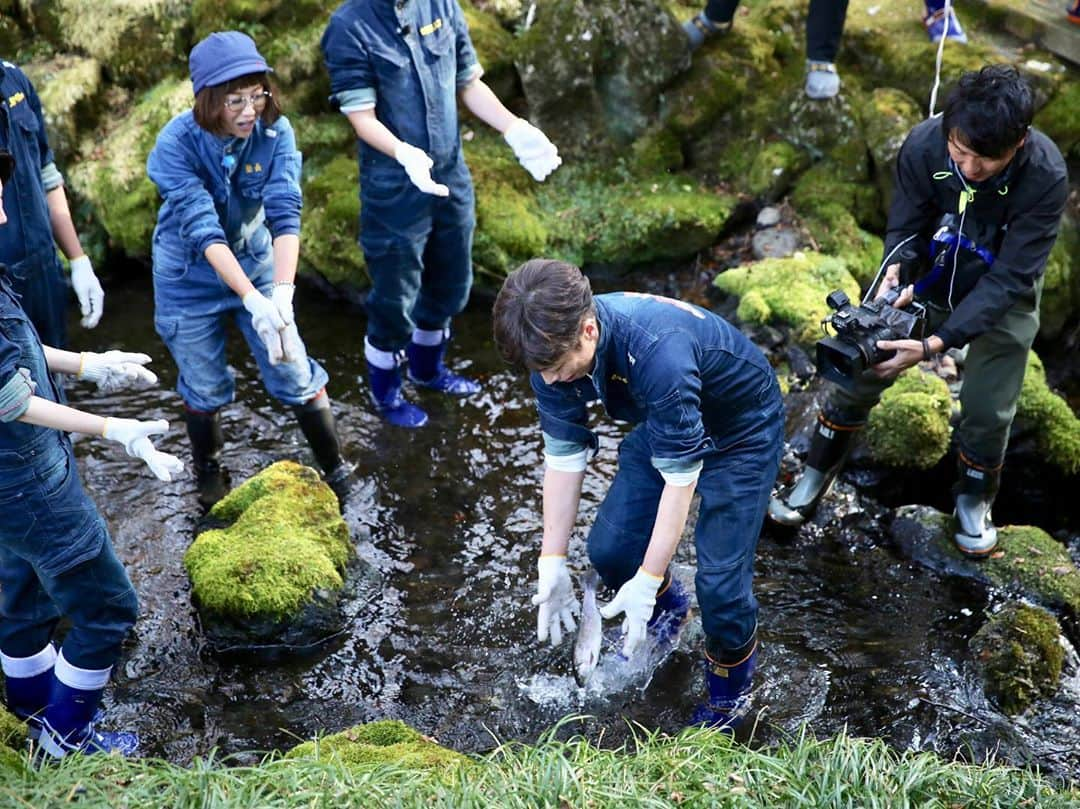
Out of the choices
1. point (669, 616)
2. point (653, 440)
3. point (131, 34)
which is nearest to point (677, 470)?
point (653, 440)

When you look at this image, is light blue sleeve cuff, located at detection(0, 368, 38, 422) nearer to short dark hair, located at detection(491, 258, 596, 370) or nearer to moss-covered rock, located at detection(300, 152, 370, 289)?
short dark hair, located at detection(491, 258, 596, 370)

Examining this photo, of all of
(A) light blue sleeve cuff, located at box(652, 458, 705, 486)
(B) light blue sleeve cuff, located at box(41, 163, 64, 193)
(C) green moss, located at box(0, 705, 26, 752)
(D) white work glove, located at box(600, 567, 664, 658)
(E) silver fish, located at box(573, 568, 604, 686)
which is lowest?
(C) green moss, located at box(0, 705, 26, 752)

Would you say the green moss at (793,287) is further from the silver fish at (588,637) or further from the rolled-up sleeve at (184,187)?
the rolled-up sleeve at (184,187)

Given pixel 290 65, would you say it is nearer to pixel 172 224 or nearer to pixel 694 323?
pixel 172 224

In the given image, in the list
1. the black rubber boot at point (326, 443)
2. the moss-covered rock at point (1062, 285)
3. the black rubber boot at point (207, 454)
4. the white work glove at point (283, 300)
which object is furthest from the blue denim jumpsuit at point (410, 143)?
the moss-covered rock at point (1062, 285)

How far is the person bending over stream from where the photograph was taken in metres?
3.13

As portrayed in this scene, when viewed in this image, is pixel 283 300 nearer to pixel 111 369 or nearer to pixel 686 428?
pixel 111 369

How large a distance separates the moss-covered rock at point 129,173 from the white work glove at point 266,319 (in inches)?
108

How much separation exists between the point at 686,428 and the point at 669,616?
131 centimetres

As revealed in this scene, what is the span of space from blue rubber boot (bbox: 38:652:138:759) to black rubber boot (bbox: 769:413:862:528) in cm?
286

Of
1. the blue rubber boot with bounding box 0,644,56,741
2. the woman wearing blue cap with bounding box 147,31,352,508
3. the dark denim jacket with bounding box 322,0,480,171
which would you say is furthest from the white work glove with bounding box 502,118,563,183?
the blue rubber boot with bounding box 0,644,56,741

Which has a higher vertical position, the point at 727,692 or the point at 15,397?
the point at 15,397

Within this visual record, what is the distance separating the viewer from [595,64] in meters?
7.01

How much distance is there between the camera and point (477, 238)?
6.59 meters
